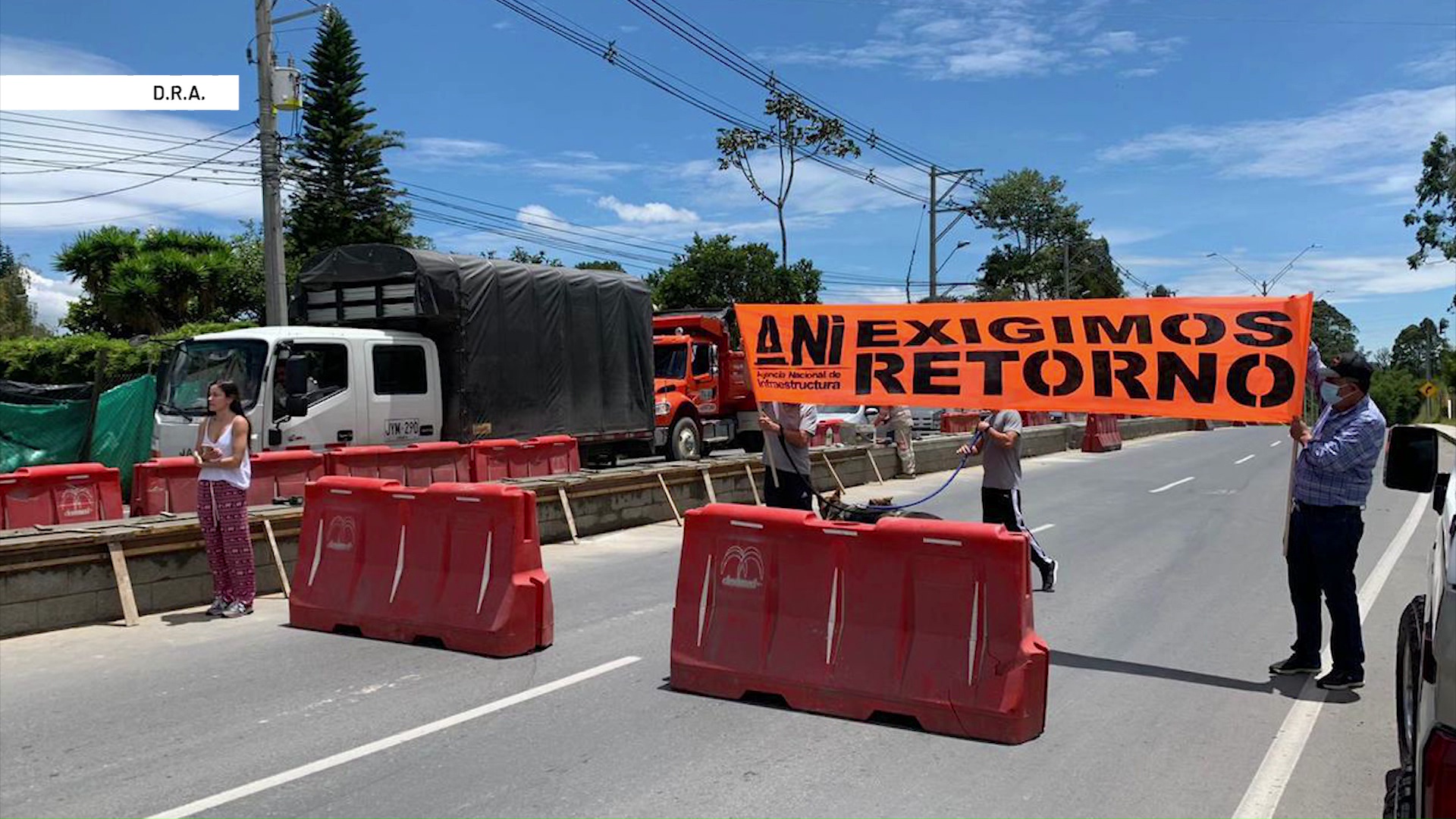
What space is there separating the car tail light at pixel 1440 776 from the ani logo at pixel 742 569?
3756 mm

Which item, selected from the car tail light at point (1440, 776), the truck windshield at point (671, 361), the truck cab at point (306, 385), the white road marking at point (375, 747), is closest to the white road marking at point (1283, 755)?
the car tail light at point (1440, 776)

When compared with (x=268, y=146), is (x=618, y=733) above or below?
below

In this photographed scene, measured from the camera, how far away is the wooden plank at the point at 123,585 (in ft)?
26.6

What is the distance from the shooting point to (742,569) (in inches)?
244

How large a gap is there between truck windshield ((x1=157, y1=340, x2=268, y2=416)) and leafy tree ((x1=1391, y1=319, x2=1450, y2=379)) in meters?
126

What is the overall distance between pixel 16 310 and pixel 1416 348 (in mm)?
152017

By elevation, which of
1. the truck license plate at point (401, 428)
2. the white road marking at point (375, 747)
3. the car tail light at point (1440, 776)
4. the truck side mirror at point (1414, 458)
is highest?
the truck side mirror at point (1414, 458)

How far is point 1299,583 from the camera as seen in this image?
6.46 meters

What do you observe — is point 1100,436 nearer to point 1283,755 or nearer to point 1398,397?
point 1283,755

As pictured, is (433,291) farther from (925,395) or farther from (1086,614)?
(1086,614)

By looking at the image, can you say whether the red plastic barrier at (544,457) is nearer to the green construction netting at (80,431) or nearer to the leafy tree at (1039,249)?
the green construction netting at (80,431)

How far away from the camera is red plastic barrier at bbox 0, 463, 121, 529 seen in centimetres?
1027

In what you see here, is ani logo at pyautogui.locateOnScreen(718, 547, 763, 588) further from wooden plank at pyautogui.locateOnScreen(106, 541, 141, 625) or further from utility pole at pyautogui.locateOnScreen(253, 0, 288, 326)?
utility pole at pyautogui.locateOnScreen(253, 0, 288, 326)

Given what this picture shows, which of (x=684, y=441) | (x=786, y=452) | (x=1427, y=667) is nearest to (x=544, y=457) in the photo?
(x=684, y=441)
